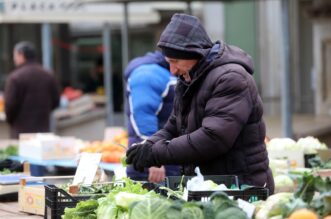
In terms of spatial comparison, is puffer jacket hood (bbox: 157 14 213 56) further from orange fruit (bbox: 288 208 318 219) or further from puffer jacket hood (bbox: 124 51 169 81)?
puffer jacket hood (bbox: 124 51 169 81)

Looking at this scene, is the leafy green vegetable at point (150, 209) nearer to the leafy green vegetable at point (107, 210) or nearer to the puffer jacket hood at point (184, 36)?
the leafy green vegetable at point (107, 210)

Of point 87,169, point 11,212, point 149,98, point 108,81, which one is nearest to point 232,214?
point 87,169

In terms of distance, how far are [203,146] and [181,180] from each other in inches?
8.6

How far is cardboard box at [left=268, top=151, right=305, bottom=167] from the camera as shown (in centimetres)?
689

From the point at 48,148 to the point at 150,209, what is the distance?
206 inches

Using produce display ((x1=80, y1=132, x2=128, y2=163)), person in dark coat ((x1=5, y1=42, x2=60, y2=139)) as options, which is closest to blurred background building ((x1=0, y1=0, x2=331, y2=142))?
person in dark coat ((x1=5, y1=42, x2=60, y2=139))

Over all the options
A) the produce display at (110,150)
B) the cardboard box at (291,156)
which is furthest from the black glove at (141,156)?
the produce display at (110,150)

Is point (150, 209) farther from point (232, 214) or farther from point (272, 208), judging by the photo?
point (272, 208)

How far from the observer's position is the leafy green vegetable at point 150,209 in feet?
12.1

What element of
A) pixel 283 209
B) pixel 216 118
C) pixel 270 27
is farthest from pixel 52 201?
pixel 270 27

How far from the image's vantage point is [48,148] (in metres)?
8.81

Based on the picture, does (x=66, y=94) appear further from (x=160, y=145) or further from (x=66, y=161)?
(x=160, y=145)

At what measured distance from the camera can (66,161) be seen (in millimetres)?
8727

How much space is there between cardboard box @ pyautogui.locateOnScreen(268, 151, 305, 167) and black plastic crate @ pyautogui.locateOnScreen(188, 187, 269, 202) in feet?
9.17
